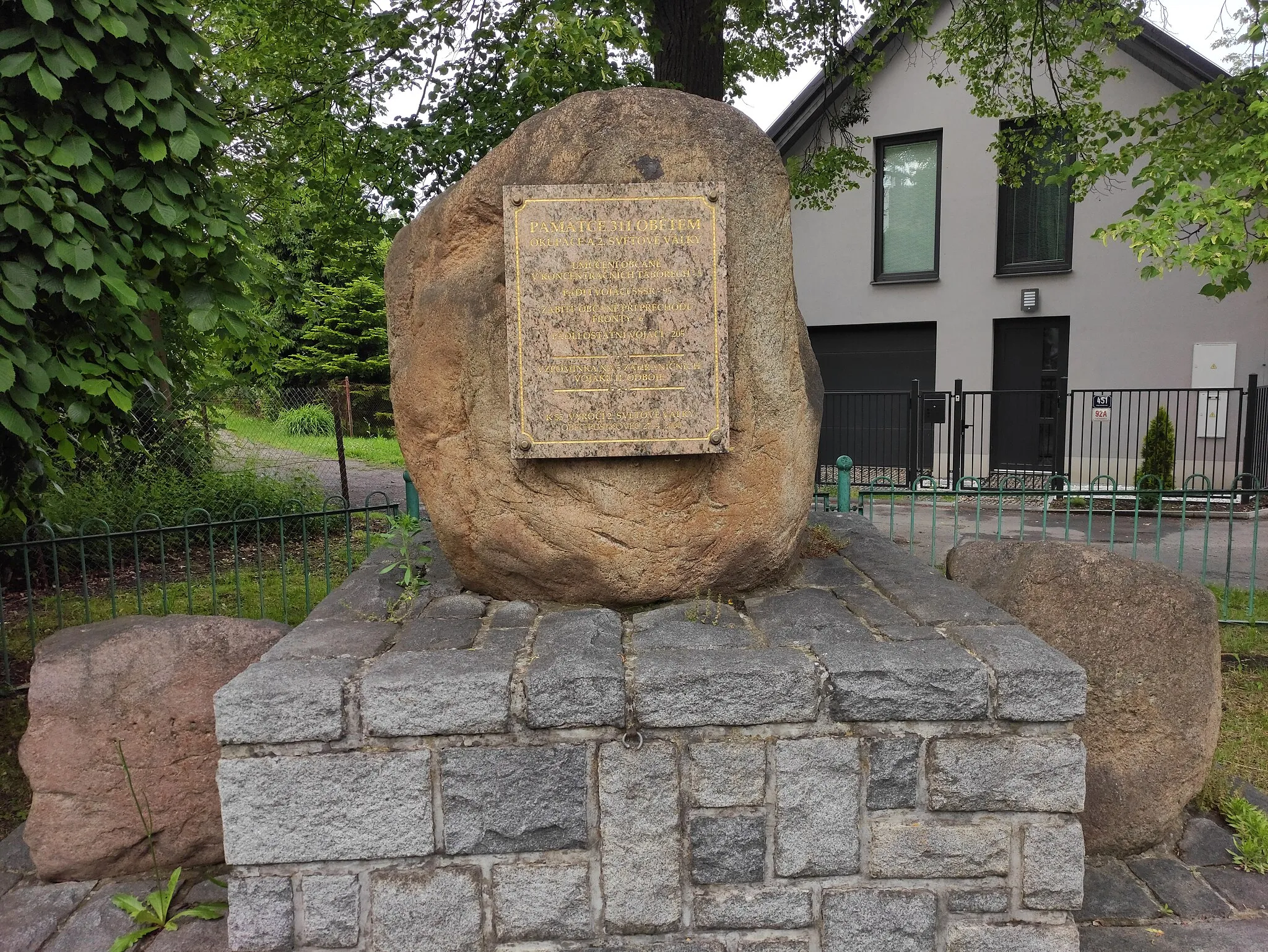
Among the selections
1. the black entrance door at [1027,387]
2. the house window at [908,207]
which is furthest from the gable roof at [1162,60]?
the black entrance door at [1027,387]

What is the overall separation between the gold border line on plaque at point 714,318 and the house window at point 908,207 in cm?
1132

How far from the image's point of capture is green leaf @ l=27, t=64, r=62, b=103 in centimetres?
312

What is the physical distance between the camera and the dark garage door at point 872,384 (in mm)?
13586

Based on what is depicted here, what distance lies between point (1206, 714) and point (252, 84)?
33.6 ft

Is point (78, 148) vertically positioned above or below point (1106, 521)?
above

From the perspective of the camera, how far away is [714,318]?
10.7 feet

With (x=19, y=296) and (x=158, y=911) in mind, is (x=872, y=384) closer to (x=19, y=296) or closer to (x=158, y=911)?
(x=19, y=296)

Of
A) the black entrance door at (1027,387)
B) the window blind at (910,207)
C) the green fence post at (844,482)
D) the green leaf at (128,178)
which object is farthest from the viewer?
the window blind at (910,207)

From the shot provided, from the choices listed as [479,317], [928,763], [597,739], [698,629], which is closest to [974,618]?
[928,763]

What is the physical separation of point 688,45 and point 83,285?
228 inches

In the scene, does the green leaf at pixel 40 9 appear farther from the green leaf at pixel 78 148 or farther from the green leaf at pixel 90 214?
the green leaf at pixel 90 214

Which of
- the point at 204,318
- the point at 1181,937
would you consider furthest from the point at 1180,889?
the point at 204,318

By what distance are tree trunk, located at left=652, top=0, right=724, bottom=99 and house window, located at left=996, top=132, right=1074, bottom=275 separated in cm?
714

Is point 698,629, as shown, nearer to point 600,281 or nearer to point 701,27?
point 600,281
